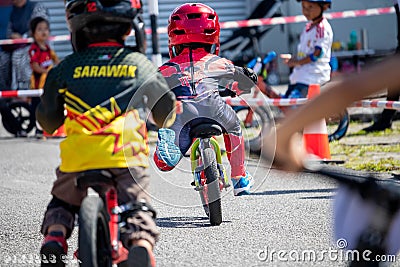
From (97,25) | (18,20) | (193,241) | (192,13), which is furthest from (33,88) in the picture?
(97,25)

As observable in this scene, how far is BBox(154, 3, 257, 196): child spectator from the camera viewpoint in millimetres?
6430

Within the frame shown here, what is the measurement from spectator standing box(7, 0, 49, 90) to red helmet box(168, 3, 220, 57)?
8527 millimetres

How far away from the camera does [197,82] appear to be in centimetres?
643

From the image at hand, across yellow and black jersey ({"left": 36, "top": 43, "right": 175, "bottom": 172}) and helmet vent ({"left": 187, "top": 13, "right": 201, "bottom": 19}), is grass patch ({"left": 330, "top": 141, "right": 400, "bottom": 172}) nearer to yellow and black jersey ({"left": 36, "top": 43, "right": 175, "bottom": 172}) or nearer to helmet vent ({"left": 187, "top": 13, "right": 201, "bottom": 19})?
helmet vent ({"left": 187, "top": 13, "right": 201, "bottom": 19})

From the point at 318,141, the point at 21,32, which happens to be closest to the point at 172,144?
the point at 318,141

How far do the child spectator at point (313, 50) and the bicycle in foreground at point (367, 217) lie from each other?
6.65m

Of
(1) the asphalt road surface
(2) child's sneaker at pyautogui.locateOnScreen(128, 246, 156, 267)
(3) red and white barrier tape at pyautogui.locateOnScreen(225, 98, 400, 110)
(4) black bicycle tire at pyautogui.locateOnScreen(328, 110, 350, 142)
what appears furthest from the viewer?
(4) black bicycle tire at pyautogui.locateOnScreen(328, 110, 350, 142)

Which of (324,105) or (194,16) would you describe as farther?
(194,16)

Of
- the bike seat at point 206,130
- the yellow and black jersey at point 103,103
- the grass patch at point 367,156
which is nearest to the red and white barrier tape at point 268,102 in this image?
the grass patch at point 367,156

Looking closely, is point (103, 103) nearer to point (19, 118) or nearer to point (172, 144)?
point (172, 144)

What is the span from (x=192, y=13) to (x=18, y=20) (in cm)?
1013

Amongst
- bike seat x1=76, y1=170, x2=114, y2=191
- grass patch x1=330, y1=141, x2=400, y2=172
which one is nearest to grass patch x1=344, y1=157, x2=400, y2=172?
grass patch x1=330, y1=141, x2=400, y2=172

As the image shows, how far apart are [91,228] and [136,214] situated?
1.34 feet

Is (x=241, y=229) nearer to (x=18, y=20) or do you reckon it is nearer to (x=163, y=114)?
(x=163, y=114)
